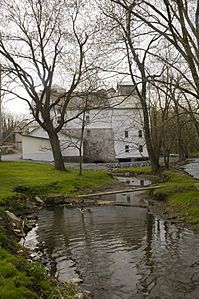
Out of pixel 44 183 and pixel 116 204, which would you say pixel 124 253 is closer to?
pixel 116 204

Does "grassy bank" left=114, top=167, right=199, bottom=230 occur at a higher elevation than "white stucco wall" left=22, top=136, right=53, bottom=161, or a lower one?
lower

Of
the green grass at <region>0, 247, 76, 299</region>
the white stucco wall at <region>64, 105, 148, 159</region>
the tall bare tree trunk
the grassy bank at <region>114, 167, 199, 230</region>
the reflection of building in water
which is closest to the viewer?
the green grass at <region>0, 247, 76, 299</region>

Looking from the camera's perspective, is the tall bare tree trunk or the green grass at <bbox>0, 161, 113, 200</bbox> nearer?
the green grass at <bbox>0, 161, 113, 200</bbox>

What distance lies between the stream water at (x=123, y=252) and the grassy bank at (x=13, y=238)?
107 cm

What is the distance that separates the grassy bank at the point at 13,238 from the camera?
668 centimetres

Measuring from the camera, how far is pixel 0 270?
281 inches

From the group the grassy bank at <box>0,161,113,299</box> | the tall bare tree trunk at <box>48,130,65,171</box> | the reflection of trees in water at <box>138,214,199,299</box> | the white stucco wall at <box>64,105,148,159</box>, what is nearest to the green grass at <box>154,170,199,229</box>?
the reflection of trees in water at <box>138,214,199,299</box>

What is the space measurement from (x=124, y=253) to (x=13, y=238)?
365 centimetres

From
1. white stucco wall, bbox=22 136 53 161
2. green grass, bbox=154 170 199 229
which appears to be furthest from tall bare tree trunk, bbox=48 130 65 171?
white stucco wall, bbox=22 136 53 161

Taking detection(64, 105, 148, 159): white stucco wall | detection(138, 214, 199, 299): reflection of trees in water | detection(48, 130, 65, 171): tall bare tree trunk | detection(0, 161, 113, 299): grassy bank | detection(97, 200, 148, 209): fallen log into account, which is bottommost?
detection(138, 214, 199, 299): reflection of trees in water

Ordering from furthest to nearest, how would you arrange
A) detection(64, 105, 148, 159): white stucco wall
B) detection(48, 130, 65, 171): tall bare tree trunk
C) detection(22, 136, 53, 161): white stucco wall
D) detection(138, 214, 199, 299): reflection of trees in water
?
detection(64, 105, 148, 159): white stucco wall
detection(22, 136, 53, 161): white stucco wall
detection(48, 130, 65, 171): tall bare tree trunk
detection(138, 214, 199, 299): reflection of trees in water

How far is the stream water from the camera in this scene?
8.20m

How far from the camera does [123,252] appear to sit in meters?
11.0

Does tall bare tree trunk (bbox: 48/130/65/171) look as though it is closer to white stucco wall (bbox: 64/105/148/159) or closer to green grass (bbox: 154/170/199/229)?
green grass (bbox: 154/170/199/229)
